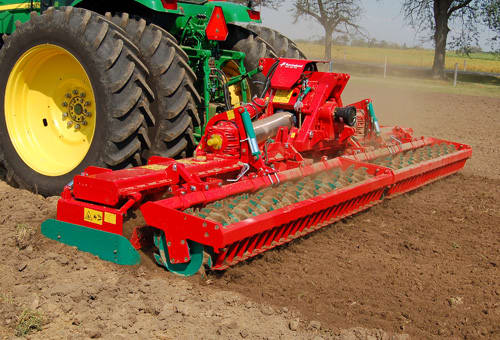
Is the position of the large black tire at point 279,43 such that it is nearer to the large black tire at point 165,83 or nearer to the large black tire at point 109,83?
the large black tire at point 165,83

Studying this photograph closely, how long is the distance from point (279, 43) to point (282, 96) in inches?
65.5

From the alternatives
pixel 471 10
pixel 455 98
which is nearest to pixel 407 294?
pixel 455 98

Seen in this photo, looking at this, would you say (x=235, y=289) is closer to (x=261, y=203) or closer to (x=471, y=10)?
(x=261, y=203)

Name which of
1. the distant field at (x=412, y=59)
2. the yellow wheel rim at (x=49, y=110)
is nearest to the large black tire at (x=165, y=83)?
the yellow wheel rim at (x=49, y=110)

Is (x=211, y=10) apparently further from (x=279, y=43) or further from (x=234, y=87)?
(x=279, y=43)

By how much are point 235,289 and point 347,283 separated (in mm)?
711

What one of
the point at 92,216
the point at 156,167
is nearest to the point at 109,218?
the point at 92,216

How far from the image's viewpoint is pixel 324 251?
3979 millimetres

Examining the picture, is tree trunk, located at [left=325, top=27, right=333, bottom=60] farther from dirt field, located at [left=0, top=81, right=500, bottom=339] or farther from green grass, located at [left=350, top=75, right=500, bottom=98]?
dirt field, located at [left=0, top=81, right=500, bottom=339]

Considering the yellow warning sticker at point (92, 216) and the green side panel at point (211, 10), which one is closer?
the yellow warning sticker at point (92, 216)

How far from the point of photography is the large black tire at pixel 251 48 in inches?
243

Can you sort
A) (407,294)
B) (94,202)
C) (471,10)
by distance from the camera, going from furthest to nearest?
(471,10)
(94,202)
(407,294)

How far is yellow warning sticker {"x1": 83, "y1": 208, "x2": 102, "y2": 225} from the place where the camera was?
355cm

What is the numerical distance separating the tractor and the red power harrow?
0.37 metres
